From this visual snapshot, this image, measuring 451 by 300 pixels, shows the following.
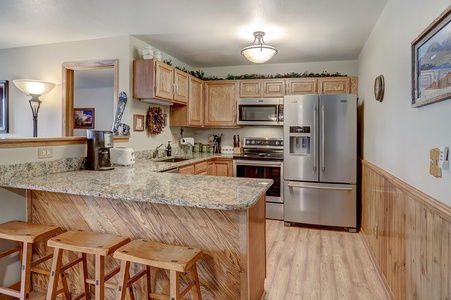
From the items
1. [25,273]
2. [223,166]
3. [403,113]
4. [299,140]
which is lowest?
[25,273]

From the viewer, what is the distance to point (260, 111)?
14.6 feet


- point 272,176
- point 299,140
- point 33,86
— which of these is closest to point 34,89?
point 33,86

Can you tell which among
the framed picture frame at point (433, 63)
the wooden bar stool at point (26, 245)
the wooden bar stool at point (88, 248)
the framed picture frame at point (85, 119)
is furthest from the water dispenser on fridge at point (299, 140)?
the framed picture frame at point (85, 119)

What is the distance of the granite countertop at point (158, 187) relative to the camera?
1.54 m

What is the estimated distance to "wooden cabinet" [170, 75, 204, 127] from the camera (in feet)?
14.1

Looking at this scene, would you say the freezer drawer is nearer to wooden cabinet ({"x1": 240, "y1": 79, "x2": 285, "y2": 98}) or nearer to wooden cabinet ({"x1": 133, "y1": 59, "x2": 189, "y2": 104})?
wooden cabinet ({"x1": 240, "y1": 79, "x2": 285, "y2": 98})

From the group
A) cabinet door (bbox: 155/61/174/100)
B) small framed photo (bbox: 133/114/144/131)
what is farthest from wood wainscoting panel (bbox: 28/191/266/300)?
cabinet door (bbox: 155/61/174/100)

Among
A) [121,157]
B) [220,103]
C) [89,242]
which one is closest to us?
[89,242]

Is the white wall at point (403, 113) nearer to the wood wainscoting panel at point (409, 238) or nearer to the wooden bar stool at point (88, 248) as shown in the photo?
the wood wainscoting panel at point (409, 238)

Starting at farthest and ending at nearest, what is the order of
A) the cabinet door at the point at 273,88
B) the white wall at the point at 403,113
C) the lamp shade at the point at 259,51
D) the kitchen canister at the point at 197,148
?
the kitchen canister at the point at 197,148 → the cabinet door at the point at 273,88 → the lamp shade at the point at 259,51 → the white wall at the point at 403,113

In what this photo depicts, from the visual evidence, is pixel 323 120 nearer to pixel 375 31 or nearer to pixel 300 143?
pixel 300 143

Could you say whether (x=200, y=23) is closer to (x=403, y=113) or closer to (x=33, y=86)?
(x=403, y=113)

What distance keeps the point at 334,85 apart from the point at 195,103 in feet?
7.16

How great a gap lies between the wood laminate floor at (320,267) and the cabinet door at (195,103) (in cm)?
208
